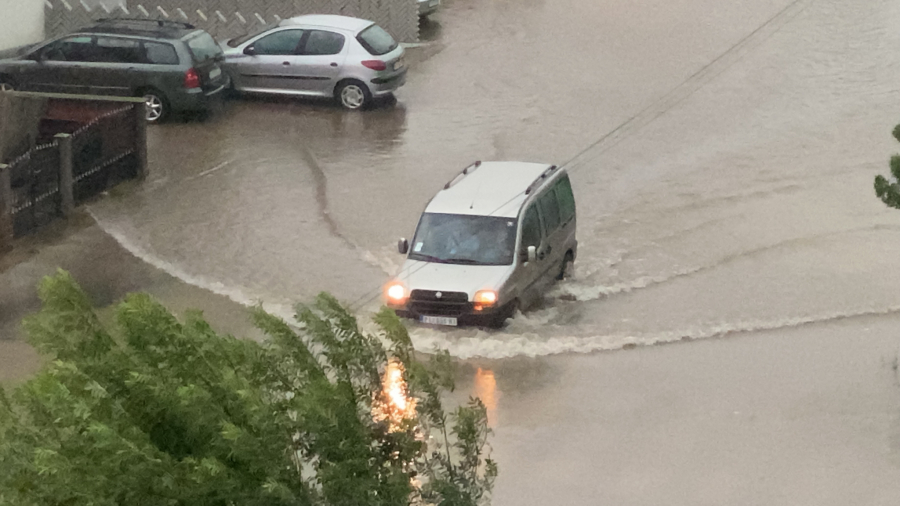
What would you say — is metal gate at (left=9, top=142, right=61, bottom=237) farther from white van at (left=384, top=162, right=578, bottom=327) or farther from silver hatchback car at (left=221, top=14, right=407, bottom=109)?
silver hatchback car at (left=221, top=14, right=407, bottom=109)

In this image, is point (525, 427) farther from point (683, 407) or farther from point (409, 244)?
point (409, 244)

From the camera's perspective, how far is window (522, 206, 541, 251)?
14.1 m

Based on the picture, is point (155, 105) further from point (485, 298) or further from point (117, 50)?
point (485, 298)

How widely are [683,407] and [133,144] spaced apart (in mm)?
10423

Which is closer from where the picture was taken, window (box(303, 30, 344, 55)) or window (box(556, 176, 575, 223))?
window (box(556, 176, 575, 223))

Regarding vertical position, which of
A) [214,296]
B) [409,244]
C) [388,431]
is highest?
[388,431]

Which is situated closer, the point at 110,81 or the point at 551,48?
the point at 110,81

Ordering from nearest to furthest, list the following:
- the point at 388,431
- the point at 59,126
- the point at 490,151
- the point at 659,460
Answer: the point at 388,431 → the point at 659,460 → the point at 59,126 → the point at 490,151

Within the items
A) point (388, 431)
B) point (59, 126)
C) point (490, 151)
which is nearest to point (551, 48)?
point (490, 151)

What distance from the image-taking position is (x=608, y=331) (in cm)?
1428

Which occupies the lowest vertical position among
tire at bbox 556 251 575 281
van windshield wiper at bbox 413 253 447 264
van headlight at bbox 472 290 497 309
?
tire at bbox 556 251 575 281

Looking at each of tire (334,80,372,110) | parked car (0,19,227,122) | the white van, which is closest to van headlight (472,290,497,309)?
the white van

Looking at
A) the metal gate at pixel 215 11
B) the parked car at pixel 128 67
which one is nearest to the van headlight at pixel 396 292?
the parked car at pixel 128 67

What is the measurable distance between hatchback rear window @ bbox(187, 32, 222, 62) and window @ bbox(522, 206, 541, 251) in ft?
30.1
